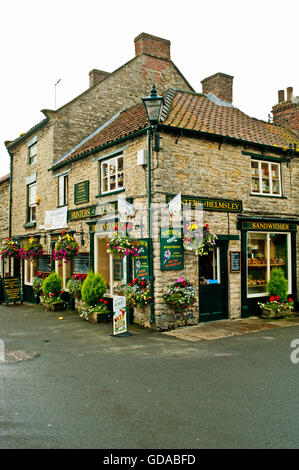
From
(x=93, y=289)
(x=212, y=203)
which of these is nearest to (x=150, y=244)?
(x=212, y=203)

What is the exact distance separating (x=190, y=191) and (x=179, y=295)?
10.0 feet

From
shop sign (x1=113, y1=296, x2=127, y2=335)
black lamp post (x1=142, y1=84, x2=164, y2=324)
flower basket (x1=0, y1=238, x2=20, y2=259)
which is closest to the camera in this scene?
shop sign (x1=113, y1=296, x2=127, y2=335)

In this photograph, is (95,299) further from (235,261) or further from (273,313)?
(273,313)

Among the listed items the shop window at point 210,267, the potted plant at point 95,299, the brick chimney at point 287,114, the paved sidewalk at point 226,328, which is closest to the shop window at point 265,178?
the shop window at point 210,267

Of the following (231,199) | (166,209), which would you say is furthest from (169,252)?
(231,199)

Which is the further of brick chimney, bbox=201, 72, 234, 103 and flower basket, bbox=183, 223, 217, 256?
brick chimney, bbox=201, 72, 234, 103

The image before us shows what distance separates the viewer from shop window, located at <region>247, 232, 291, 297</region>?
13.1 meters

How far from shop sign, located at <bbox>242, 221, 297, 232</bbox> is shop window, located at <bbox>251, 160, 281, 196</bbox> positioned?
1.06m

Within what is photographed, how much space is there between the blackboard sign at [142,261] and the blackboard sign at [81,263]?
3363 millimetres

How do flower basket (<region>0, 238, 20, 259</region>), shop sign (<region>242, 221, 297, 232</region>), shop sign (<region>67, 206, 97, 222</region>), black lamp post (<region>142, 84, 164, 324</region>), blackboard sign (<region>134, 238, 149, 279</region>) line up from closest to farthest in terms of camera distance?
black lamp post (<region>142, 84, 164, 324</region>) < blackboard sign (<region>134, 238, 149, 279</region>) < shop sign (<region>242, 221, 297, 232</region>) < shop sign (<region>67, 206, 97, 222</region>) < flower basket (<region>0, 238, 20, 259</region>)

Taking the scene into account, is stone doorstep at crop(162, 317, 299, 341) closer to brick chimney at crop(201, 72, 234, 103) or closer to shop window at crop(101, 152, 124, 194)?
shop window at crop(101, 152, 124, 194)

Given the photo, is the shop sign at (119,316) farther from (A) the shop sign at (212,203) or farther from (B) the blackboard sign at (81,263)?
(B) the blackboard sign at (81,263)

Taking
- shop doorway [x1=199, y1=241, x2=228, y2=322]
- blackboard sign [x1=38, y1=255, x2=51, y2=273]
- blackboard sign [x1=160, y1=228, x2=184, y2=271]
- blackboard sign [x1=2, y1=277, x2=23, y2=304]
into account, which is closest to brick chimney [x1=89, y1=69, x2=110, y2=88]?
blackboard sign [x1=38, y1=255, x2=51, y2=273]

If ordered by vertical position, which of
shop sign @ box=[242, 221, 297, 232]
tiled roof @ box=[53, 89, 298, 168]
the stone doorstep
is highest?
tiled roof @ box=[53, 89, 298, 168]
